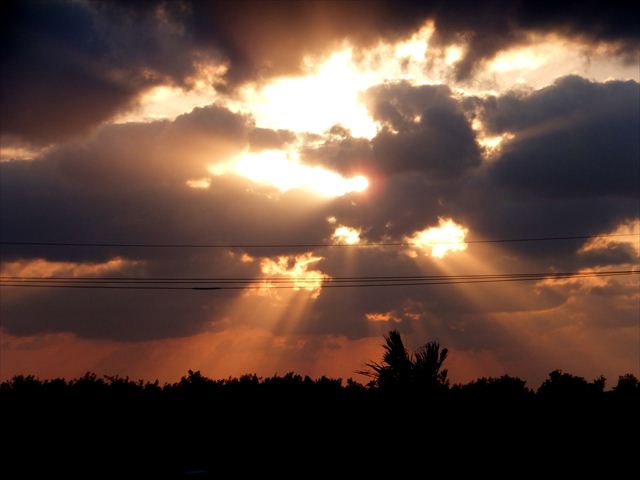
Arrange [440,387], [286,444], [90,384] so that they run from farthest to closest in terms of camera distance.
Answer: [90,384], [286,444], [440,387]

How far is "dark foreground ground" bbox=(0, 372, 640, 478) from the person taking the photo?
3678cm

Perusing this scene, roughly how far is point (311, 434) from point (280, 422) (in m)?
2.51

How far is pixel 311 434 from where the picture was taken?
4216 centimetres

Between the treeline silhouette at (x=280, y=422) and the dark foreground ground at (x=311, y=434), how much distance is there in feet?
0.25

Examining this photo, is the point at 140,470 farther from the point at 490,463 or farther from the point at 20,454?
the point at 490,463

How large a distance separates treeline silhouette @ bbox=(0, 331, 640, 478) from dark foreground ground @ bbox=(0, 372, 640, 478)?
0.08 meters

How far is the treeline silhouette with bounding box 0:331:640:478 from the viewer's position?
37562mm

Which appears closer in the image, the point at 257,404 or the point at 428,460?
the point at 428,460

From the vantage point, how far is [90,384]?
46000 mm

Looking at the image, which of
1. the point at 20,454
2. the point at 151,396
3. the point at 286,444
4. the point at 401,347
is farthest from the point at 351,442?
the point at 20,454

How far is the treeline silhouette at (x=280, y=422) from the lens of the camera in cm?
3756

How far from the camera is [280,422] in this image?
43.7 meters

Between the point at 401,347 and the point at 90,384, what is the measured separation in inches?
846

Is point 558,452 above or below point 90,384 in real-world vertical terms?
below
